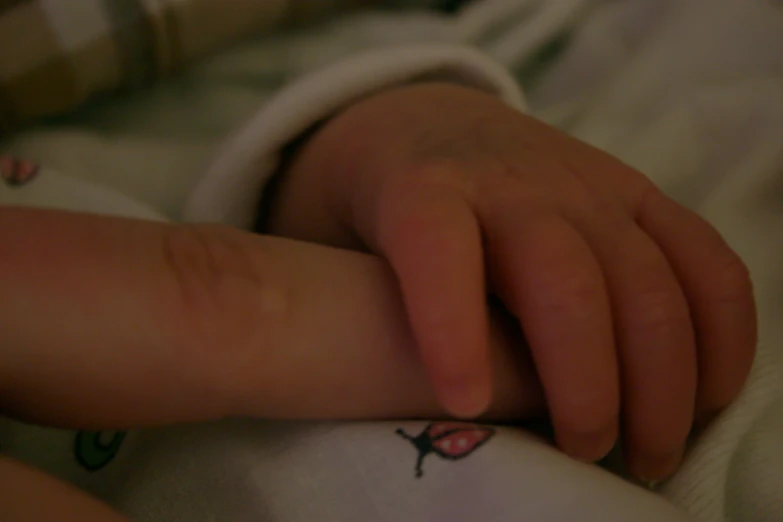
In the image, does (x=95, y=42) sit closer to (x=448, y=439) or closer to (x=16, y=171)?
(x=16, y=171)

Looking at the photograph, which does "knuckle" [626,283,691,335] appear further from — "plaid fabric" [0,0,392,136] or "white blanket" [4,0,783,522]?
"plaid fabric" [0,0,392,136]

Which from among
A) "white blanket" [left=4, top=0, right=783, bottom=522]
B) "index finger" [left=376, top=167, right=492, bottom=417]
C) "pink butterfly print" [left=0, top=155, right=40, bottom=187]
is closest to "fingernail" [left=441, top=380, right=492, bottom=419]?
"index finger" [left=376, top=167, right=492, bottom=417]

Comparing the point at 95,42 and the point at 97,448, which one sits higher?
the point at 95,42

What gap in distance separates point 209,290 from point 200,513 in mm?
91

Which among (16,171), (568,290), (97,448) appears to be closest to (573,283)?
(568,290)

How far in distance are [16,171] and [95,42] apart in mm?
115

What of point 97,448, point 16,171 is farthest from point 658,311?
point 16,171

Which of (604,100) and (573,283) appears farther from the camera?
Answer: (604,100)

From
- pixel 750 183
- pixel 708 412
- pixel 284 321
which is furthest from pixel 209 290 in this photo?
pixel 750 183

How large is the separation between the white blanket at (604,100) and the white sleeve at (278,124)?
0.19 ft

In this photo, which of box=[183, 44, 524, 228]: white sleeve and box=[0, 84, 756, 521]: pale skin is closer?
box=[0, 84, 756, 521]: pale skin

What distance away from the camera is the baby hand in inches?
11.0

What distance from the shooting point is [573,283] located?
287 millimetres

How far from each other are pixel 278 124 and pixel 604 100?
244 millimetres
